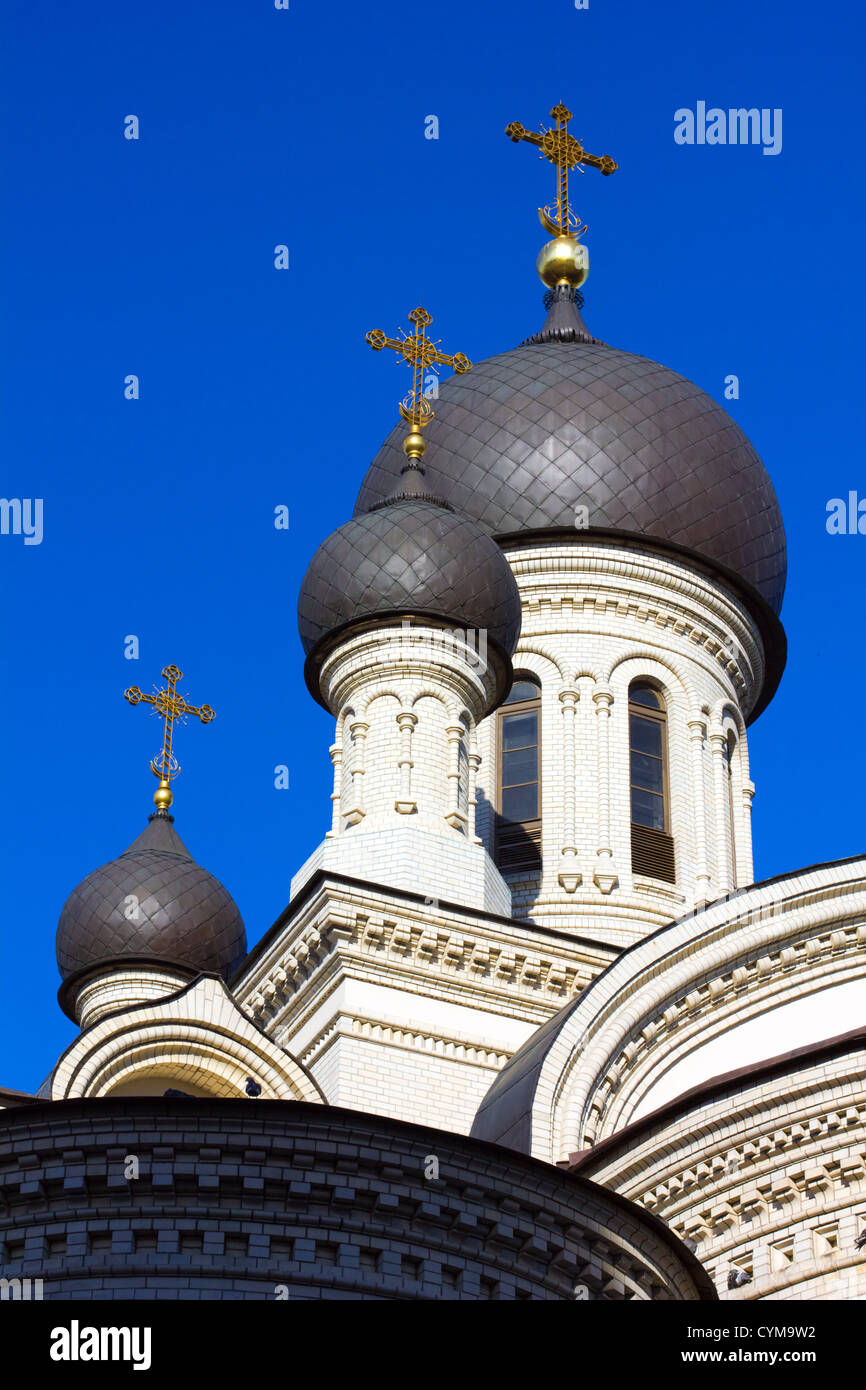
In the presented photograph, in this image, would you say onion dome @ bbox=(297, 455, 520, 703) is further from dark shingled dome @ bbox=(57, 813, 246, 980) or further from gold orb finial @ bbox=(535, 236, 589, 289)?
gold orb finial @ bbox=(535, 236, 589, 289)

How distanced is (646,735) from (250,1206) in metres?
9.78

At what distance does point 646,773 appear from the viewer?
16.7 m

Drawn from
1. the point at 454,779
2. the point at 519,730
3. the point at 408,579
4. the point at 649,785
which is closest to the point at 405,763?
the point at 454,779

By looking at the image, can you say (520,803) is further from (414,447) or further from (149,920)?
(149,920)

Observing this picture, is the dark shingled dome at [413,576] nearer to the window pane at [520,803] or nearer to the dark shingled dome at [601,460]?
the window pane at [520,803]

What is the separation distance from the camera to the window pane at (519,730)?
16.7 m

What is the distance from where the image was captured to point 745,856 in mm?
17078

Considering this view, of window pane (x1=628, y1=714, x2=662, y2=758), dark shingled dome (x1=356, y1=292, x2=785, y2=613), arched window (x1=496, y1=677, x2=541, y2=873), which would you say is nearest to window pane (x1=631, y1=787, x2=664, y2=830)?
window pane (x1=628, y1=714, x2=662, y2=758)

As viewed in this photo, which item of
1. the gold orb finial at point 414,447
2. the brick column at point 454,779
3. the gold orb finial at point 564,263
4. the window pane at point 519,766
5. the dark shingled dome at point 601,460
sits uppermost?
the gold orb finial at point 564,263

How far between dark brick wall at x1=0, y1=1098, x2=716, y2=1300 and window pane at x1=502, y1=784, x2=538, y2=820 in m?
8.57

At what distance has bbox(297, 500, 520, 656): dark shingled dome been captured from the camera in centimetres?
1427

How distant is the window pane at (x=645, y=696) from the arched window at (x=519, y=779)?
0.75 meters

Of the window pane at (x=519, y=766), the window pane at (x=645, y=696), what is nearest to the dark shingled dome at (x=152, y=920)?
the window pane at (x=519, y=766)
